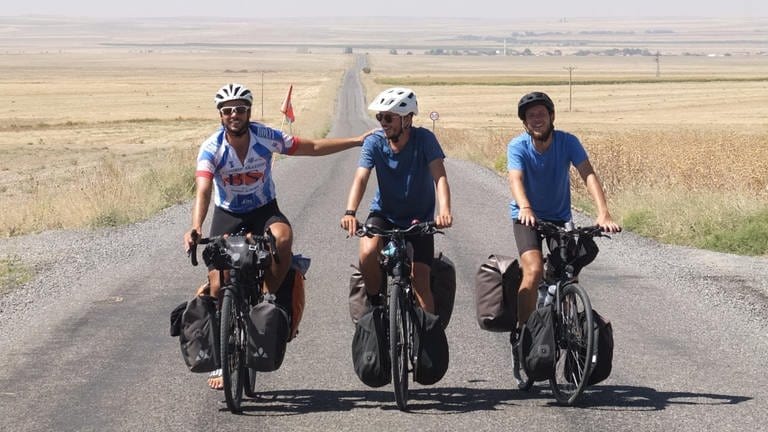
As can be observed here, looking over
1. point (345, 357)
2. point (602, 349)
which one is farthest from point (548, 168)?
point (345, 357)

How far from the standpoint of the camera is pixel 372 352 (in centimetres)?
653

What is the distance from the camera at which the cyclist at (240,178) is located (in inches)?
267

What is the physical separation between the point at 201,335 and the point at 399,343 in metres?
1.12

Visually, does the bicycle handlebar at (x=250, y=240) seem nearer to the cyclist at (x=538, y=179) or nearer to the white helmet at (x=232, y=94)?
the white helmet at (x=232, y=94)

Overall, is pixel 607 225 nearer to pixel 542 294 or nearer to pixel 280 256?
pixel 542 294

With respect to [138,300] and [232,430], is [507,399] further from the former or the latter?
[138,300]

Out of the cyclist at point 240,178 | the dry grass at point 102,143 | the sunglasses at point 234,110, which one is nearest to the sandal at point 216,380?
→ the cyclist at point 240,178

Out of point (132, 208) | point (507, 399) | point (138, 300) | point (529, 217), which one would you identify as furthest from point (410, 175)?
→ point (132, 208)

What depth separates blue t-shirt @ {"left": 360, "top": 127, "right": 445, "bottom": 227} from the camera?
6.71 meters

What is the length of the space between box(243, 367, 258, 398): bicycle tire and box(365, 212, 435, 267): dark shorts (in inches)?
44.6

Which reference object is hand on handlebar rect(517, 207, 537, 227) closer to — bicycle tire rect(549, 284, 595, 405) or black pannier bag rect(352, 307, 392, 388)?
bicycle tire rect(549, 284, 595, 405)

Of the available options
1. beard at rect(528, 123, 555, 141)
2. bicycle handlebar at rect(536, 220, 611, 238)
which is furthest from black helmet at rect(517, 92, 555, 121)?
bicycle handlebar at rect(536, 220, 611, 238)

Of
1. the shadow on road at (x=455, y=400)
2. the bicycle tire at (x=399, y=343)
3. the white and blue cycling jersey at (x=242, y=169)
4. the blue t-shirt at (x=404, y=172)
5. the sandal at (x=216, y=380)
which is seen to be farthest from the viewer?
the sandal at (x=216, y=380)

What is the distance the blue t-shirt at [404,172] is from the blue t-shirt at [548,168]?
19.2 inches
